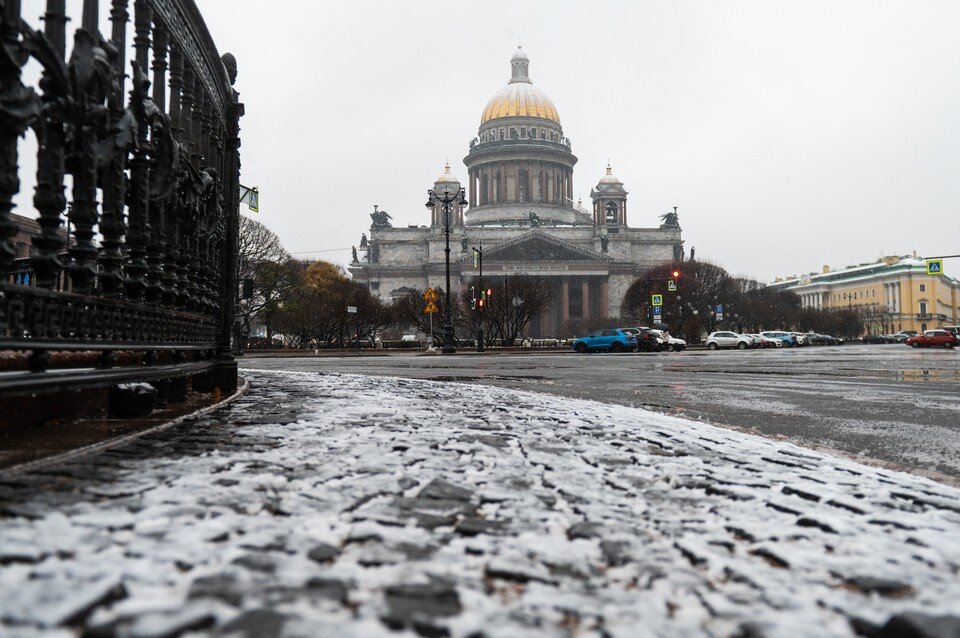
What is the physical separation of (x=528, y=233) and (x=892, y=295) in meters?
80.9

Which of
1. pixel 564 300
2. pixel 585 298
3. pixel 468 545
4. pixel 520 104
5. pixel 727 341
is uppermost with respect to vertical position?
pixel 520 104

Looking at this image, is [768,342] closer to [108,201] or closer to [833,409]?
[833,409]

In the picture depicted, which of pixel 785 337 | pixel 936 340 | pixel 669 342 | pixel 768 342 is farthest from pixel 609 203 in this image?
pixel 669 342

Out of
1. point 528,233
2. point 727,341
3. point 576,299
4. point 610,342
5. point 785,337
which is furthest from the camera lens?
point 576,299

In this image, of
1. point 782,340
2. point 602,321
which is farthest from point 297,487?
point 602,321

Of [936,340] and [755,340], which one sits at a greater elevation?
[755,340]

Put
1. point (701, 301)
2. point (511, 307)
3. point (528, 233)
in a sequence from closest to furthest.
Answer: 1. point (511, 307)
2. point (701, 301)
3. point (528, 233)

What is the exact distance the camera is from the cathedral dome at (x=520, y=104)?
8631 cm

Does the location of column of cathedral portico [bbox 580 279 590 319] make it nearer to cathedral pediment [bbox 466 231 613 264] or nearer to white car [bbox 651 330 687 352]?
cathedral pediment [bbox 466 231 613 264]

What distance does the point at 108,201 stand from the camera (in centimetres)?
357

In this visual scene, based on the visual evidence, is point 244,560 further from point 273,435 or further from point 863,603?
point 273,435

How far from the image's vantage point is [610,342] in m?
33.1

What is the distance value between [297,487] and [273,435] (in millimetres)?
1313

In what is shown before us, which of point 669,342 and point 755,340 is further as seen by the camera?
point 755,340
